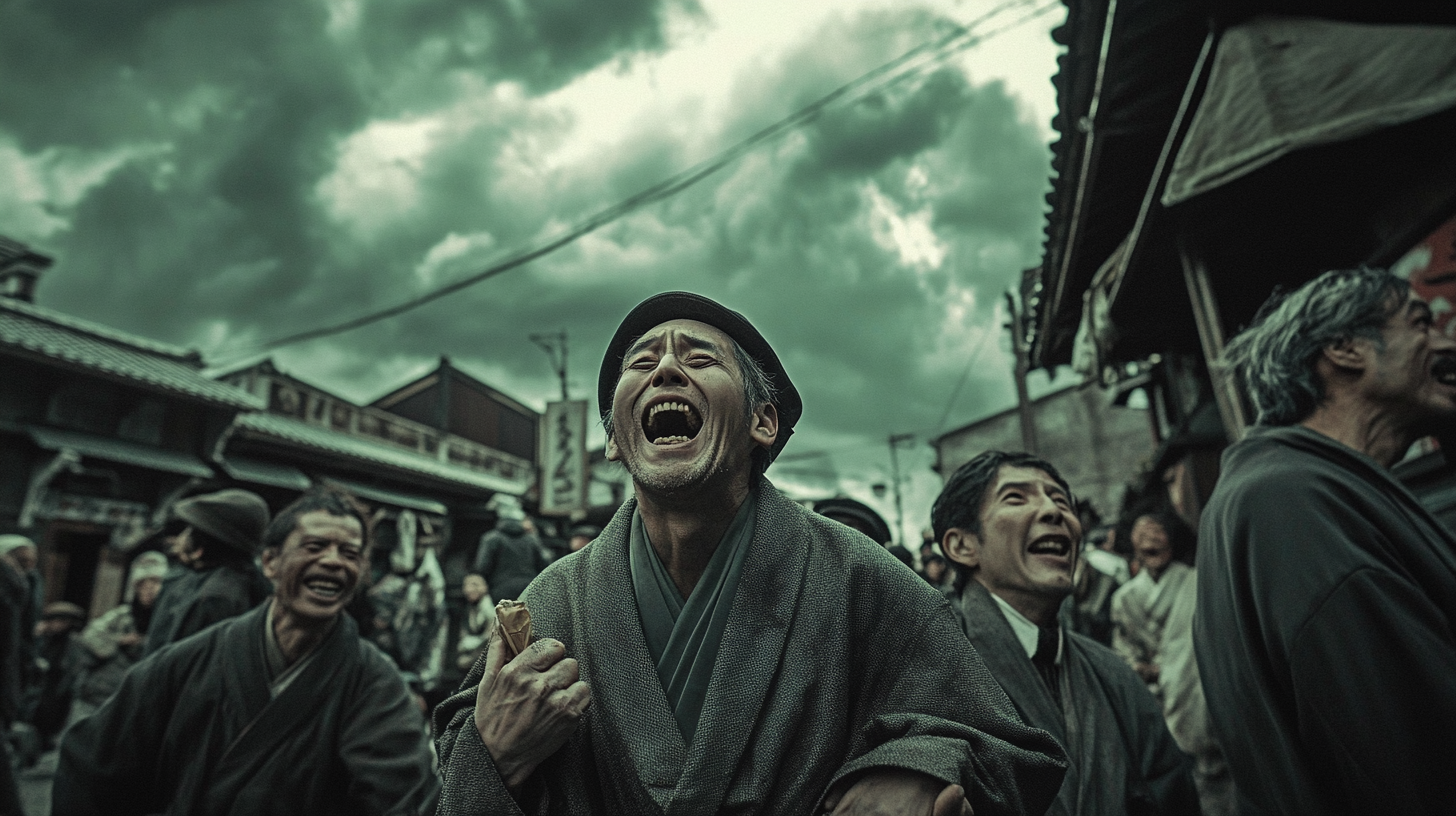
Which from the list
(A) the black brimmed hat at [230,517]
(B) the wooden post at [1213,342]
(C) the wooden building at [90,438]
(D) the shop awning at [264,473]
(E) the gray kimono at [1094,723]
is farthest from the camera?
(D) the shop awning at [264,473]

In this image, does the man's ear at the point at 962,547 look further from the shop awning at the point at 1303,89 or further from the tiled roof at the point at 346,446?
the tiled roof at the point at 346,446

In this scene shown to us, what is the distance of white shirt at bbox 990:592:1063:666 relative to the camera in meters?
2.38

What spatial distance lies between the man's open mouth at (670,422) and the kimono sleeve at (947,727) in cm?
59

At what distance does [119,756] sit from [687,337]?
2532mm

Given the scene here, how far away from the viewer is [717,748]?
139 centimetres

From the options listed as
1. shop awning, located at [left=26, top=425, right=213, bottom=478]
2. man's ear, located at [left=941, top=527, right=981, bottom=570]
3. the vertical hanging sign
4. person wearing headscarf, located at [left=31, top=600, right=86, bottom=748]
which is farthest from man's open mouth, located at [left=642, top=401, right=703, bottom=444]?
the vertical hanging sign

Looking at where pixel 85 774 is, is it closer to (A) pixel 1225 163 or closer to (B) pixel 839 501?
(B) pixel 839 501

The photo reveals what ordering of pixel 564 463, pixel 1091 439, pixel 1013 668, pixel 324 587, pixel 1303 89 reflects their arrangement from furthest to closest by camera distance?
pixel 1091 439
pixel 564 463
pixel 1303 89
pixel 324 587
pixel 1013 668

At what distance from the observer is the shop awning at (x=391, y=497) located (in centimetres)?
1509

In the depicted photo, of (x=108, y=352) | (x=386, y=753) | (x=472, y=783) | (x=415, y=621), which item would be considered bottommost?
(x=386, y=753)

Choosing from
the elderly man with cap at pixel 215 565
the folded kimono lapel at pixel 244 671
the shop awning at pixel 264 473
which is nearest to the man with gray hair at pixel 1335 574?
the folded kimono lapel at pixel 244 671

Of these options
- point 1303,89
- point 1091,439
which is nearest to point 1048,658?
point 1303,89

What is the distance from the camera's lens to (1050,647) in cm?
240

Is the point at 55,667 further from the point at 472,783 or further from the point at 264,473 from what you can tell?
the point at 472,783
